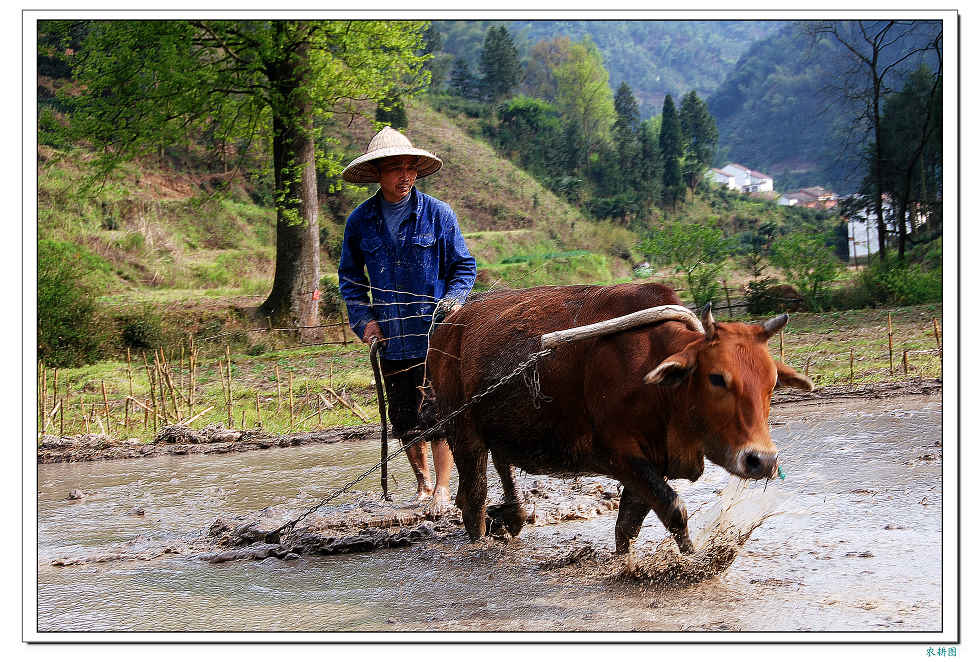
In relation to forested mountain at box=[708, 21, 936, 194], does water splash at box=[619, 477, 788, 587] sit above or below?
below

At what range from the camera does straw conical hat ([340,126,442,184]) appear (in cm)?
502

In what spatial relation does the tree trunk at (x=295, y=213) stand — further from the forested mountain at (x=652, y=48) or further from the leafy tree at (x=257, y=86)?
the forested mountain at (x=652, y=48)

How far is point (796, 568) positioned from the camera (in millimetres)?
4297

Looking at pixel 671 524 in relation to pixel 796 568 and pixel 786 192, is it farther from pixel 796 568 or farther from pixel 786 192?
pixel 786 192

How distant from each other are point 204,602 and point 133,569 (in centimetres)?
81

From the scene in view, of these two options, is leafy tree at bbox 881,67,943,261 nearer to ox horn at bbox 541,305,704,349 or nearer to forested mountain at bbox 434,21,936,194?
ox horn at bbox 541,305,704,349

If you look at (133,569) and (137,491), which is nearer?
(133,569)

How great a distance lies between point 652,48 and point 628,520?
46636mm

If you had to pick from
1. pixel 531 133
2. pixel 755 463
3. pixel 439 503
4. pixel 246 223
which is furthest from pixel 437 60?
pixel 755 463

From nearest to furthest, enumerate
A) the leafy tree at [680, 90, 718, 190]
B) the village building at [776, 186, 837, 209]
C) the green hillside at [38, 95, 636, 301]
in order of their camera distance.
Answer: the green hillside at [38, 95, 636, 301], the village building at [776, 186, 837, 209], the leafy tree at [680, 90, 718, 190]

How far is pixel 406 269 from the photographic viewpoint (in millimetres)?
5273

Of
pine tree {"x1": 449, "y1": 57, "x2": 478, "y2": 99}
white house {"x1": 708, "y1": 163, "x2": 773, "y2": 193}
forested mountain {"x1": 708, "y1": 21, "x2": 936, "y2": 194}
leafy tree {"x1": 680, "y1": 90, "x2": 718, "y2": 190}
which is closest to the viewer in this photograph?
leafy tree {"x1": 680, "y1": 90, "x2": 718, "y2": 190}

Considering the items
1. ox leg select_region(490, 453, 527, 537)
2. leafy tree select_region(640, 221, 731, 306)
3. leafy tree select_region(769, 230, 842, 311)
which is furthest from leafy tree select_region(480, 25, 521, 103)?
ox leg select_region(490, 453, 527, 537)
